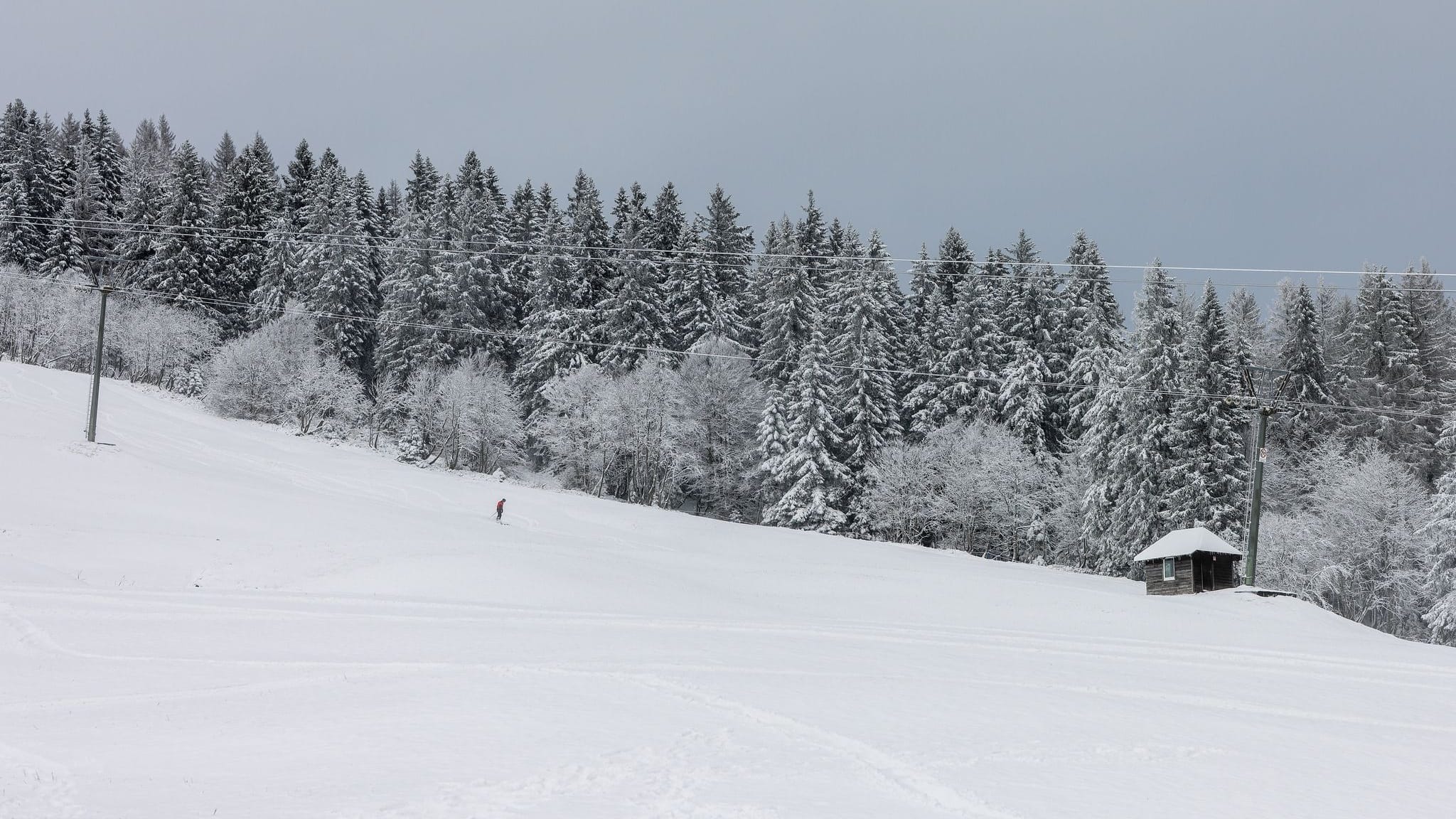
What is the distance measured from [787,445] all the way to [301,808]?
50912mm

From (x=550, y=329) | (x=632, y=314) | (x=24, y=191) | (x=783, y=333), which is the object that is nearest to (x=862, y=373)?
(x=783, y=333)

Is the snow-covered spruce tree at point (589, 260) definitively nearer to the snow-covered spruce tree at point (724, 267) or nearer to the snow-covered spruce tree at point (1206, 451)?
the snow-covered spruce tree at point (724, 267)

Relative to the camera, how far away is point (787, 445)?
5919 centimetres

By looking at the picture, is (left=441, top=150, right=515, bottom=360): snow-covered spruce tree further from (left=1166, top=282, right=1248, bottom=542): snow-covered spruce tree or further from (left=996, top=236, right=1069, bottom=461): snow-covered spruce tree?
(left=1166, top=282, right=1248, bottom=542): snow-covered spruce tree

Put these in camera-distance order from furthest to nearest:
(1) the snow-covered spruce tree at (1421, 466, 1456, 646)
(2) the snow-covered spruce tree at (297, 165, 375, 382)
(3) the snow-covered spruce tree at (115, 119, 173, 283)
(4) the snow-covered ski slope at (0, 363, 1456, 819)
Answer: (3) the snow-covered spruce tree at (115, 119, 173, 283) < (2) the snow-covered spruce tree at (297, 165, 375, 382) < (1) the snow-covered spruce tree at (1421, 466, 1456, 646) < (4) the snow-covered ski slope at (0, 363, 1456, 819)

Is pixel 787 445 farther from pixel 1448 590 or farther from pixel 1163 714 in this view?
pixel 1163 714

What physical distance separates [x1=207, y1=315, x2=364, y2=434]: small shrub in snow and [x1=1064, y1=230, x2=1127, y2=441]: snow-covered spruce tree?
1780 inches

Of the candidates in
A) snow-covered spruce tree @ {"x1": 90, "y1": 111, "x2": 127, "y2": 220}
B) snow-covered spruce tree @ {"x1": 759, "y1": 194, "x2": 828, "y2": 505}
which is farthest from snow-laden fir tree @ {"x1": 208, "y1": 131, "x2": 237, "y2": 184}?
snow-covered spruce tree @ {"x1": 759, "y1": 194, "x2": 828, "y2": 505}

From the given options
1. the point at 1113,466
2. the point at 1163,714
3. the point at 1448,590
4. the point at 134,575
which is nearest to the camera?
the point at 1163,714

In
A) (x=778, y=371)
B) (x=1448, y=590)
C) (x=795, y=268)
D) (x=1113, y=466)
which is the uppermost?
(x=795, y=268)

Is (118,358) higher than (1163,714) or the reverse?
higher

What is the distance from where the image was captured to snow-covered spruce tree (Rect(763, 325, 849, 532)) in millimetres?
56656

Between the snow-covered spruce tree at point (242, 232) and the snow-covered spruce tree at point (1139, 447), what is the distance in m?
60.4

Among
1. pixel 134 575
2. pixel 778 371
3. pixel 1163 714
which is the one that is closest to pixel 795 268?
pixel 778 371
